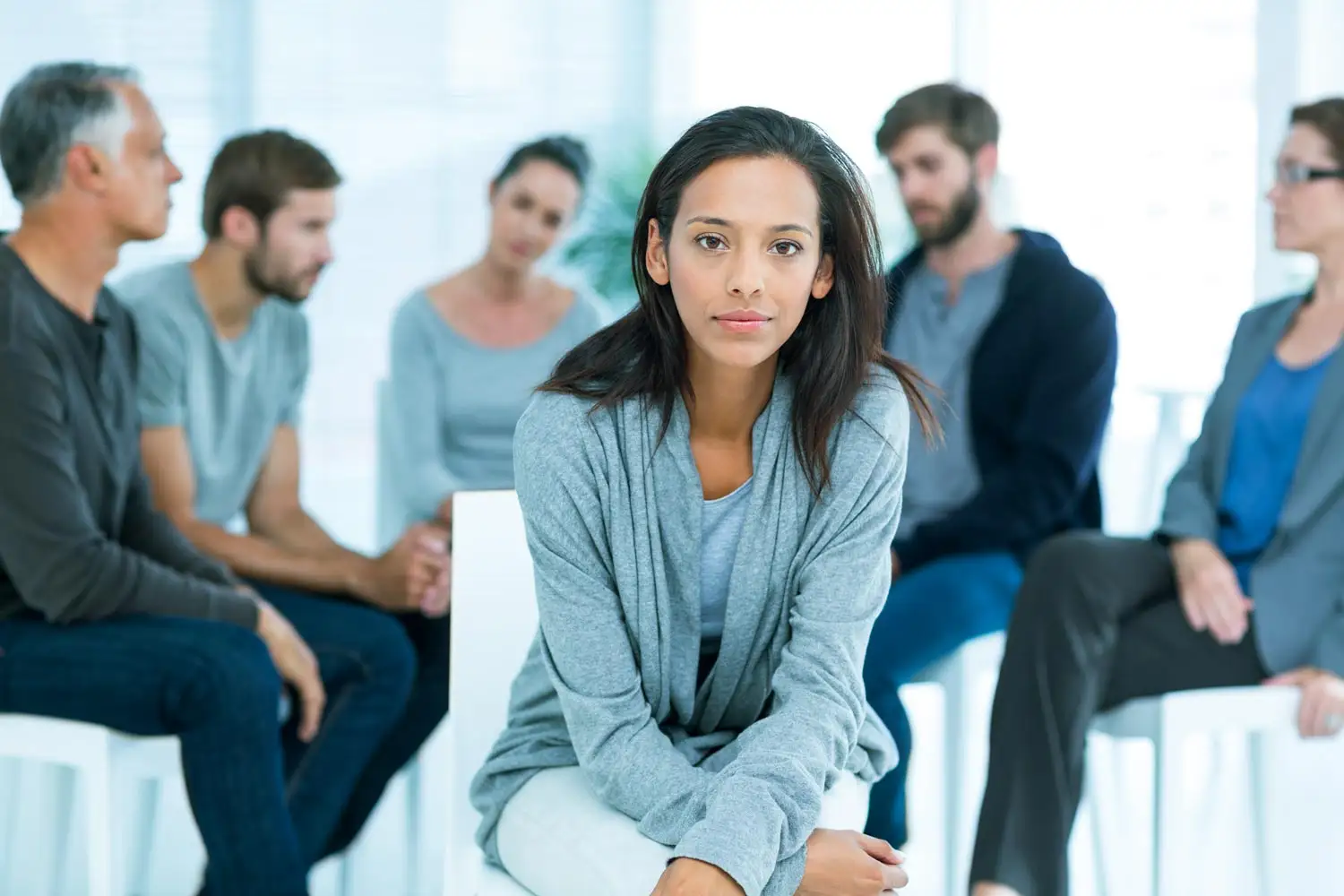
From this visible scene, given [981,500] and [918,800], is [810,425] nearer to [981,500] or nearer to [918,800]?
[981,500]

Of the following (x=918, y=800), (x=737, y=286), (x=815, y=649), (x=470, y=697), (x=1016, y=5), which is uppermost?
(x=1016, y=5)

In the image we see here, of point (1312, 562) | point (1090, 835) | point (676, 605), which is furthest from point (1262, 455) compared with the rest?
point (676, 605)

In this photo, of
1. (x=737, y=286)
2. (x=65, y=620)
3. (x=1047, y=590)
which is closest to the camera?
(x=737, y=286)

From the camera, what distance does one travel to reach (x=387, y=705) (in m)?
2.26

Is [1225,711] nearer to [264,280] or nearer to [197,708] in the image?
[197,708]

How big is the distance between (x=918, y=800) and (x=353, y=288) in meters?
1.85

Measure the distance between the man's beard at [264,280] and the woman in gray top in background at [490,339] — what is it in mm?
240

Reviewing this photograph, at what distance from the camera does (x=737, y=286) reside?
4.44 feet

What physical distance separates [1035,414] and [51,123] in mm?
1622

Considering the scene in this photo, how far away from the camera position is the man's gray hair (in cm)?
212

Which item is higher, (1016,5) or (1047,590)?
(1016,5)

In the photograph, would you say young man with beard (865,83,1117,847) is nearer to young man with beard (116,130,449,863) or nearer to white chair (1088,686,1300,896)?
white chair (1088,686,1300,896)

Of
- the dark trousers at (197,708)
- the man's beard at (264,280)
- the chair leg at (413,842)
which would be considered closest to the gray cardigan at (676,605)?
the dark trousers at (197,708)

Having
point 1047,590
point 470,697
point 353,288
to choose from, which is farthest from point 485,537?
point 353,288
